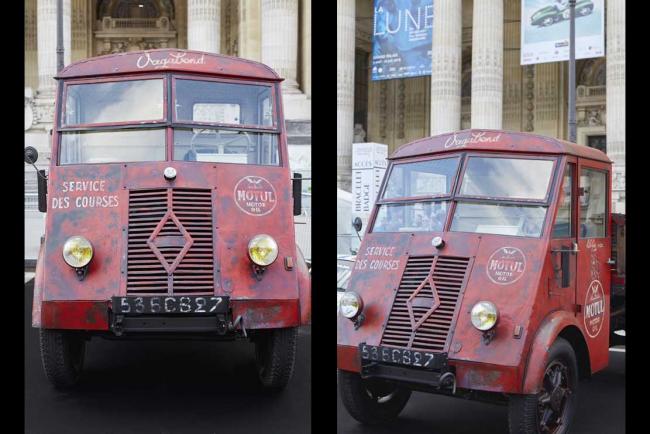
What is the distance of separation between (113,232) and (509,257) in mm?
2335

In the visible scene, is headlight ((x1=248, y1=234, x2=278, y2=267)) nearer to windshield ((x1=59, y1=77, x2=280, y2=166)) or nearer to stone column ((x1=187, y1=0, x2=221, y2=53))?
windshield ((x1=59, y1=77, x2=280, y2=166))

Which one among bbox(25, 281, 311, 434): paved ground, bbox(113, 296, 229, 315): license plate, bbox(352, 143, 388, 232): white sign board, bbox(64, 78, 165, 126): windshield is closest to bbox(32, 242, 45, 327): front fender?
bbox(25, 281, 311, 434): paved ground

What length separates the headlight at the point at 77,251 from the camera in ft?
16.1

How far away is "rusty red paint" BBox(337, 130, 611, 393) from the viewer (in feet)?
14.9

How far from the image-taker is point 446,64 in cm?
1246

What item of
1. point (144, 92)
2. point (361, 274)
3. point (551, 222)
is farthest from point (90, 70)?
point (551, 222)

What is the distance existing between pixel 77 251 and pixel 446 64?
8.57 m

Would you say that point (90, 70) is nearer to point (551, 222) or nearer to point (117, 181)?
point (117, 181)

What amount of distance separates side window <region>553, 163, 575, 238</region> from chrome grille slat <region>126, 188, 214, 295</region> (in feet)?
6.69

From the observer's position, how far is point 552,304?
470cm

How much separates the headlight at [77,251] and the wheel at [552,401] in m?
2.56

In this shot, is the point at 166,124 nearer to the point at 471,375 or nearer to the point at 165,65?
the point at 165,65

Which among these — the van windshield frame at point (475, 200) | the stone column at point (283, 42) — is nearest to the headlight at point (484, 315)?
the van windshield frame at point (475, 200)

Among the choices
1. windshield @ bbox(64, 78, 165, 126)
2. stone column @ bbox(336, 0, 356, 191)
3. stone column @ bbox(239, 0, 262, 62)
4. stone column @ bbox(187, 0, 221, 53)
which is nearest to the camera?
windshield @ bbox(64, 78, 165, 126)
